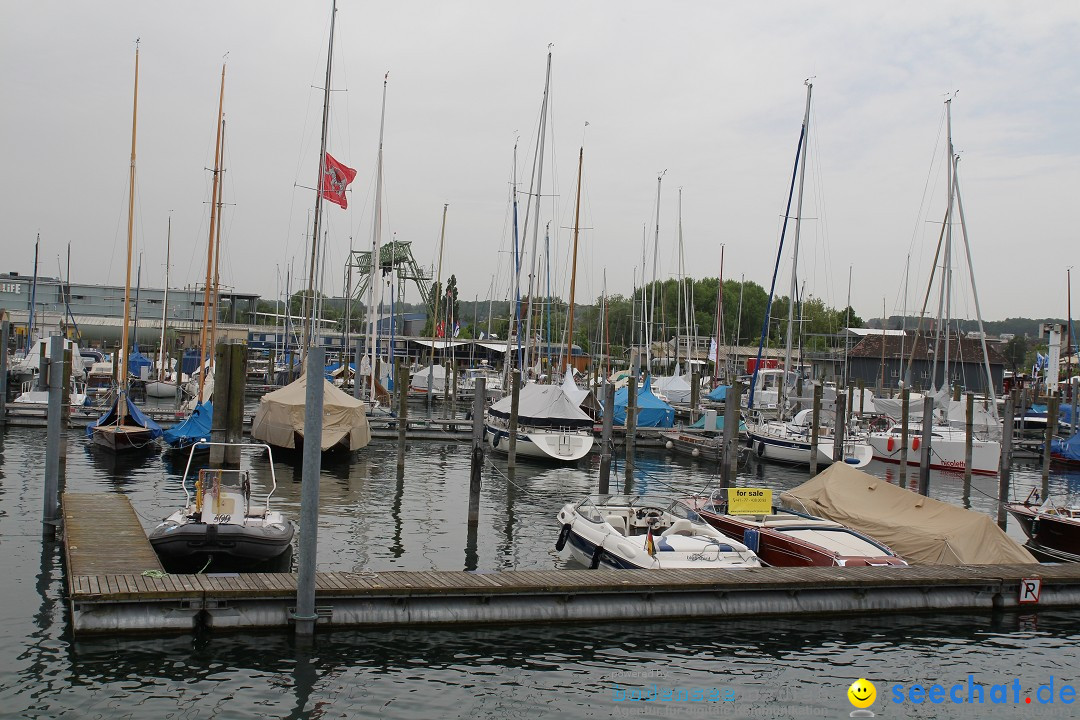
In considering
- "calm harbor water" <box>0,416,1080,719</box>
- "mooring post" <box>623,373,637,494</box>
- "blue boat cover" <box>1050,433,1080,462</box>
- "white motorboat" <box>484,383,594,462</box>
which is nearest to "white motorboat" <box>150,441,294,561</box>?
"calm harbor water" <box>0,416,1080,719</box>

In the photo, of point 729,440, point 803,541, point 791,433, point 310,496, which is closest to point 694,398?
point 791,433

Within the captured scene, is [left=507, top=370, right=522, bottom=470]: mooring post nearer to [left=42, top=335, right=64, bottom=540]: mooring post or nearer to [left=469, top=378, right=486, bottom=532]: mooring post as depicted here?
[left=469, top=378, right=486, bottom=532]: mooring post

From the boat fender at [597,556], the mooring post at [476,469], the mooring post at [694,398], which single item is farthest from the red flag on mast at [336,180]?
the boat fender at [597,556]

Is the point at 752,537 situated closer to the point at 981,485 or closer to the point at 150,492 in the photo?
the point at 150,492

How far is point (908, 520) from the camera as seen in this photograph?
21.7m

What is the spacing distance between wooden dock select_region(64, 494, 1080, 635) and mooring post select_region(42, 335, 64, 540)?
Result: 49.5 inches

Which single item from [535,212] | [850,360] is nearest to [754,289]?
[850,360]

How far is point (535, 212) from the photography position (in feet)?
153

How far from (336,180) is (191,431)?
1312cm

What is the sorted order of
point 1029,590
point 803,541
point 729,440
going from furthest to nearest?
point 729,440, point 803,541, point 1029,590


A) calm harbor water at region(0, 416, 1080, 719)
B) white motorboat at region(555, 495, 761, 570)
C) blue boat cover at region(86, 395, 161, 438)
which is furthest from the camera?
blue boat cover at region(86, 395, 161, 438)

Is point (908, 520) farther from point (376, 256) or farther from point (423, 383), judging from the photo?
point (423, 383)

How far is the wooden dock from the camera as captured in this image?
14.5 metres

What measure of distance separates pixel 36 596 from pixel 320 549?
6.36 meters
